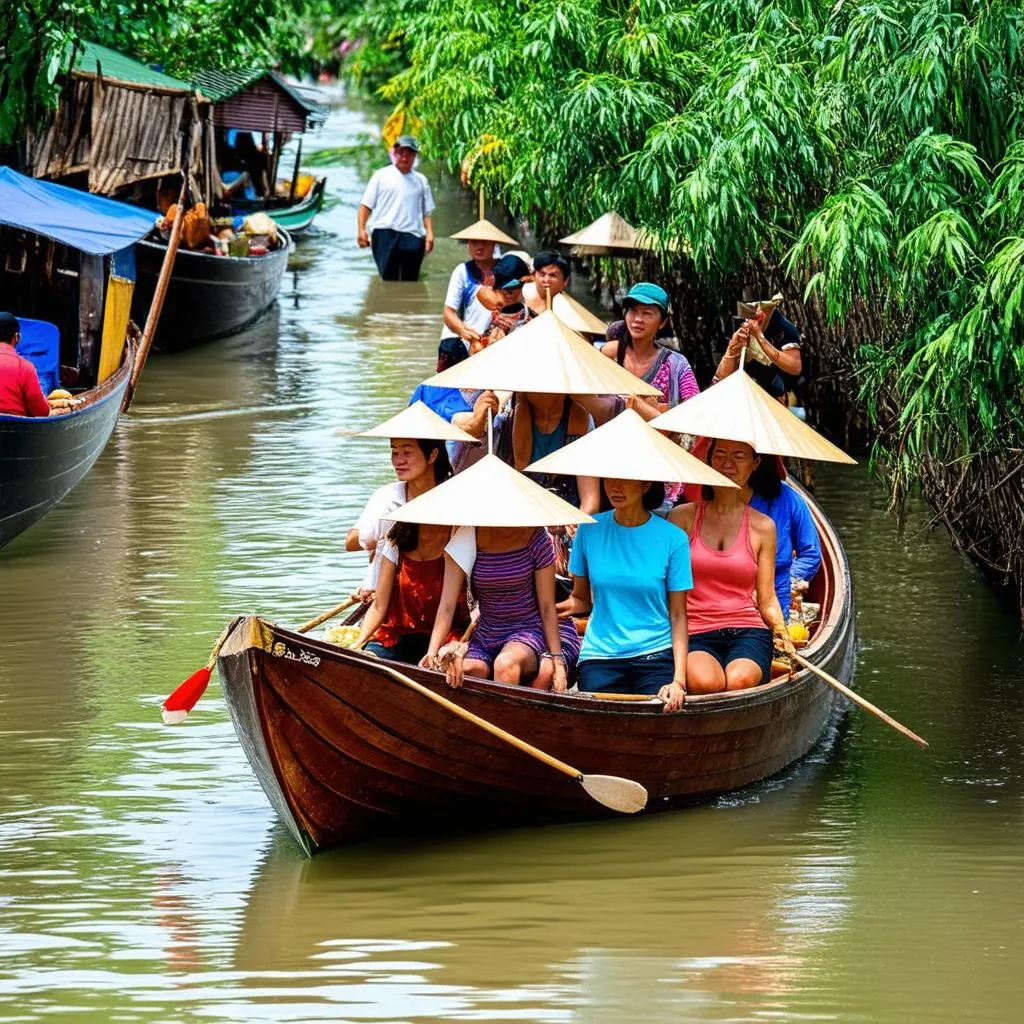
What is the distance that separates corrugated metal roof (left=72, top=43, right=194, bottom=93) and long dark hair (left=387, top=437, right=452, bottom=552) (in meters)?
10.8

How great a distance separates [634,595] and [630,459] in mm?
535

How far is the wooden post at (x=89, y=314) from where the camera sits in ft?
48.2

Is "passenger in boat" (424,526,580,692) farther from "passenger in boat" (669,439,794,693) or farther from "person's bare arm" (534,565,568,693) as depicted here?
"passenger in boat" (669,439,794,693)

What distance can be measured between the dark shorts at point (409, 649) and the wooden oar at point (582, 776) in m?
0.80

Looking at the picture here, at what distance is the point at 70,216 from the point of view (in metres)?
14.3

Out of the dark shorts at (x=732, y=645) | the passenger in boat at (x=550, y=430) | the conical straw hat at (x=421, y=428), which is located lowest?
the dark shorts at (x=732, y=645)

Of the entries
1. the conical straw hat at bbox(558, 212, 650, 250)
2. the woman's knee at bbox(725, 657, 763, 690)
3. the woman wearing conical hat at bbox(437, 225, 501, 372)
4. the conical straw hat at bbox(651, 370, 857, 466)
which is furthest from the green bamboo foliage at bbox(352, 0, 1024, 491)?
the woman's knee at bbox(725, 657, 763, 690)

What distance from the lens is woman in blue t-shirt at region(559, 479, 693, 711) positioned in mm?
7457

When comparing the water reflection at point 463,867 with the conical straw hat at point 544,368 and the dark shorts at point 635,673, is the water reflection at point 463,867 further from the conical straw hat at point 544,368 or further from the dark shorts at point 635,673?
the conical straw hat at point 544,368

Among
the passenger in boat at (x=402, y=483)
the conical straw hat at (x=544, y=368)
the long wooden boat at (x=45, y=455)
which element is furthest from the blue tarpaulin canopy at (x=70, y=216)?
the passenger in boat at (x=402, y=483)

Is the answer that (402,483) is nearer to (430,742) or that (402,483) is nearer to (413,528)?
(413,528)

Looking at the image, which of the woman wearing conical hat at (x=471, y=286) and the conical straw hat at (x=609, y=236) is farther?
the conical straw hat at (x=609, y=236)

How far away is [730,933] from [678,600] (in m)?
1.41

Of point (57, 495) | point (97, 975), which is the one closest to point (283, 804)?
point (97, 975)
